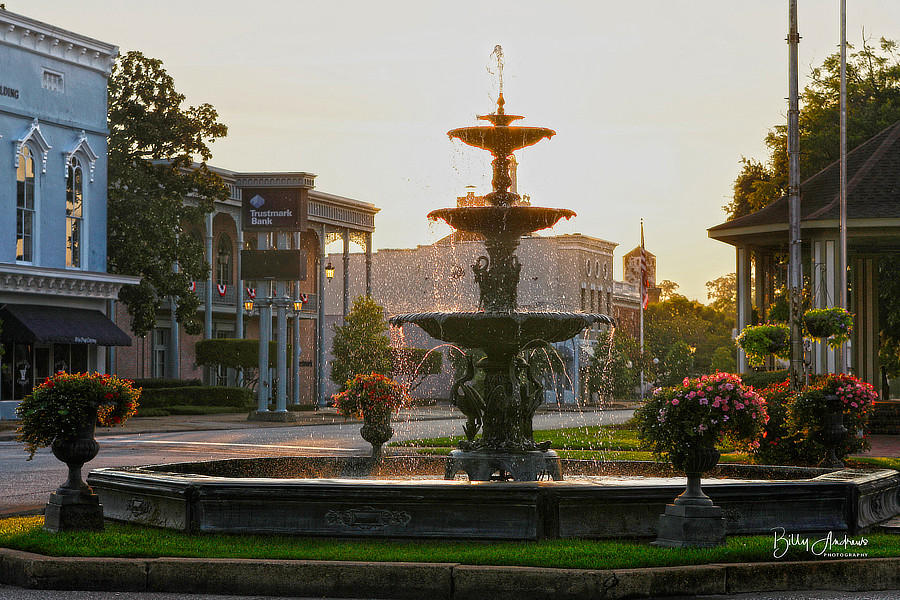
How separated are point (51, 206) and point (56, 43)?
4941mm

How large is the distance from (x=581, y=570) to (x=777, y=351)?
16.5 metres

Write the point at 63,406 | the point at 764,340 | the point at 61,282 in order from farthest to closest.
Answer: the point at 61,282, the point at 764,340, the point at 63,406

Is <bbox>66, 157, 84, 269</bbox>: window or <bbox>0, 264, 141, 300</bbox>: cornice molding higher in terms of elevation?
<bbox>66, 157, 84, 269</bbox>: window

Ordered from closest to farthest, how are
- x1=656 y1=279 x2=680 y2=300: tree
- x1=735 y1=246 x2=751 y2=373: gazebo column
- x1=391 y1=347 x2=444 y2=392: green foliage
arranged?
x1=735 y1=246 x2=751 y2=373: gazebo column → x1=391 y1=347 x2=444 y2=392: green foliage → x1=656 y1=279 x2=680 y2=300: tree

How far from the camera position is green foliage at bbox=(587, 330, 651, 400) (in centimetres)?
6178

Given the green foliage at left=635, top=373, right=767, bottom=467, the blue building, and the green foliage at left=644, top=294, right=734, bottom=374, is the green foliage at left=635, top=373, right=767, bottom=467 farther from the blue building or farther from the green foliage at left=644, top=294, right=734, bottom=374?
the green foliage at left=644, top=294, right=734, bottom=374

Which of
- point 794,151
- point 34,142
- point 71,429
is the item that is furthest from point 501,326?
point 34,142

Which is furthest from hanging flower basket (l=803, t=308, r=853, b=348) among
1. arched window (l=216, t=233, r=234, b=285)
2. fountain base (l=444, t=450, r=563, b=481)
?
arched window (l=216, t=233, r=234, b=285)

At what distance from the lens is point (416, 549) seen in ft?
30.9

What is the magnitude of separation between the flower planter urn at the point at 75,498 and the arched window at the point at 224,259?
145 ft

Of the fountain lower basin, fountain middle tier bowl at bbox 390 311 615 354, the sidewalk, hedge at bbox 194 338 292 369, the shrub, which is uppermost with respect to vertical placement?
fountain middle tier bowl at bbox 390 311 615 354

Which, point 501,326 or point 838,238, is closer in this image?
point 501,326

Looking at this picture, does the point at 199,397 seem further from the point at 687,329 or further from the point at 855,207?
the point at 687,329

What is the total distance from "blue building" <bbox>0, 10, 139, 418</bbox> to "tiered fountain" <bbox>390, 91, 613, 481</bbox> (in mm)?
24550
